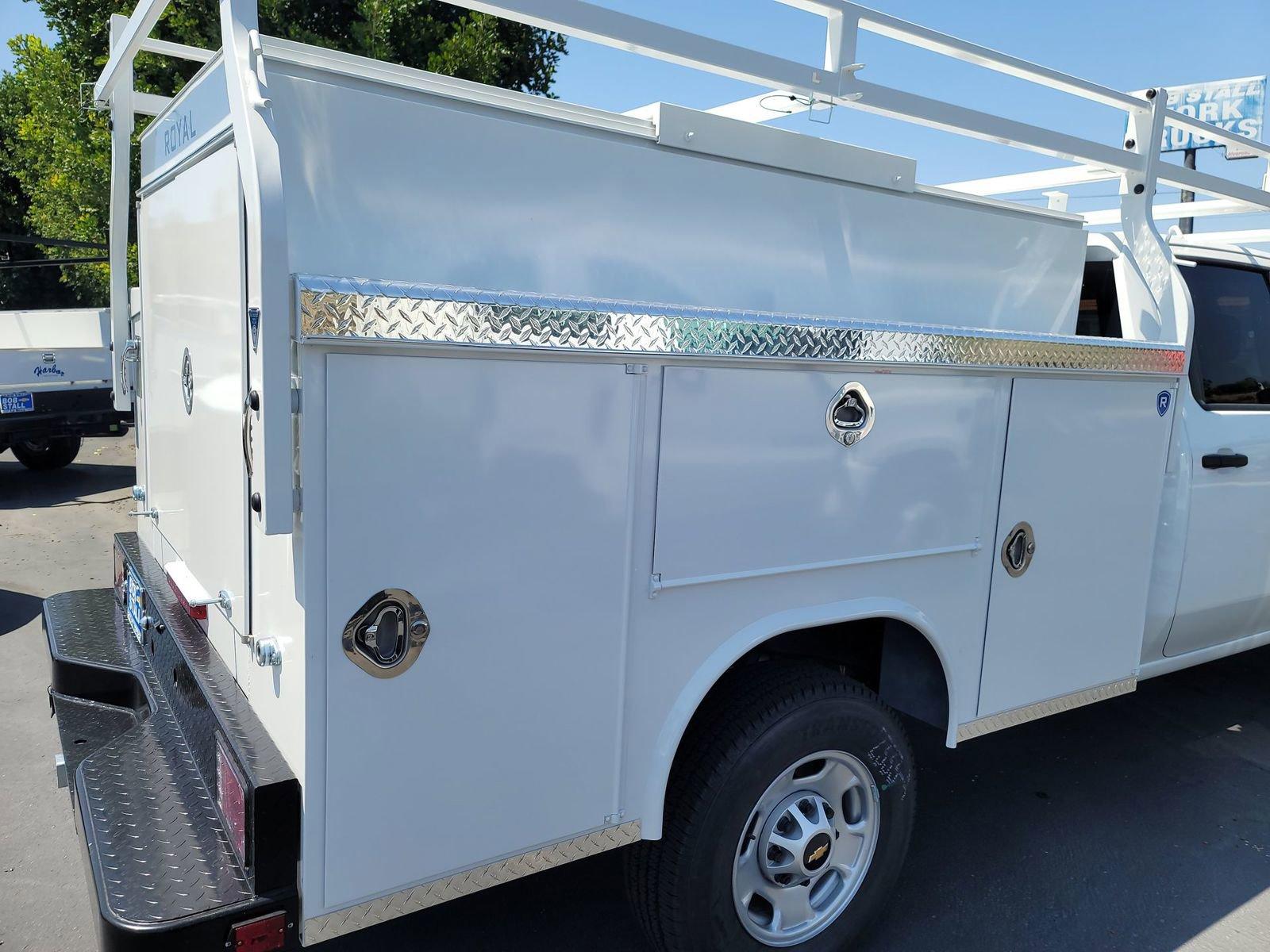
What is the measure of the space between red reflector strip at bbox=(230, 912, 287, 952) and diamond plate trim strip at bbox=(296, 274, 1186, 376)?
1105 mm

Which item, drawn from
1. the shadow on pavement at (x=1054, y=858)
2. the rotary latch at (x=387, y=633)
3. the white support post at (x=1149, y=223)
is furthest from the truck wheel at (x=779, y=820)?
the white support post at (x=1149, y=223)

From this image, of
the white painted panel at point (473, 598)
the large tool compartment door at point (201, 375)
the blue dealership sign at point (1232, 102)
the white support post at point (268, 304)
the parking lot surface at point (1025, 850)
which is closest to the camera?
the white support post at point (268, 304)

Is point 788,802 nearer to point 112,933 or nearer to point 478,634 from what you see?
point 478,634

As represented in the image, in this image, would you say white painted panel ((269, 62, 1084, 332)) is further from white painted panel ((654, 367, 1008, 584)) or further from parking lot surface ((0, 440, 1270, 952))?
parking lot surface ((0, 440, 1270, 952))

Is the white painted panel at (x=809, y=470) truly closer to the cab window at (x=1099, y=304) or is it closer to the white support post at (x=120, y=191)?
the cab window at (x=1099, y=304)

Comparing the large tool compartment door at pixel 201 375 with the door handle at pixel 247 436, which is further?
the large tool compartment door at pixel 201 375

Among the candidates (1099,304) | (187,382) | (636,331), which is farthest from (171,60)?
(636,331)

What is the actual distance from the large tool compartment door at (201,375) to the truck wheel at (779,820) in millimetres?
1154

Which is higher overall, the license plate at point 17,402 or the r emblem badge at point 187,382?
the r emblem badge at point 187,382

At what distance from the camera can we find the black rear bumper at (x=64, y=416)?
8703 mm

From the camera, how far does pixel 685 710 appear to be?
224 centimetres

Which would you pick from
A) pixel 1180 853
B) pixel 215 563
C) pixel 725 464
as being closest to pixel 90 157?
pixel 215 563

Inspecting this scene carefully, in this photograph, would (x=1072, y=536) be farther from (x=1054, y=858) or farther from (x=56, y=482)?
(x=56, y=482)

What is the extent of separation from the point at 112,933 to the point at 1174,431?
3.41 m
